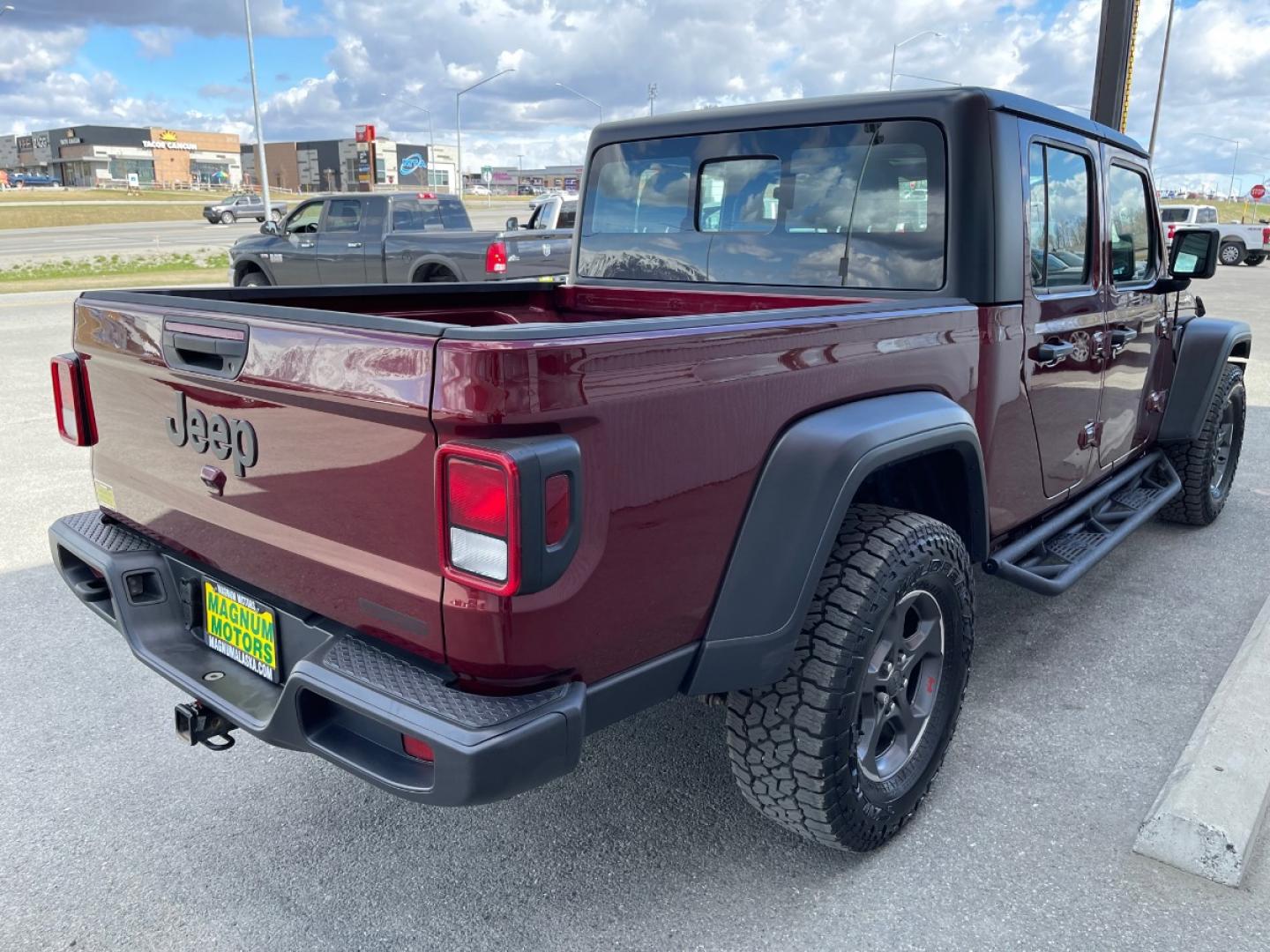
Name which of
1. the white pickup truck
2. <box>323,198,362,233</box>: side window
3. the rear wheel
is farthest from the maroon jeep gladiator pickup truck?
the rear wheel

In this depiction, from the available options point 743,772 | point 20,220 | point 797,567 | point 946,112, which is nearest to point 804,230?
point 946,112

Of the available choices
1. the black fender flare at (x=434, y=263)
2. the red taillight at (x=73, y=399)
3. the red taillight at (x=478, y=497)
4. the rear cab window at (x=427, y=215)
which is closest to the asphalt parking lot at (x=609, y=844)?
the red taillight at (x=73, y=399)

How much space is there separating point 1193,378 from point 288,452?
171 inches

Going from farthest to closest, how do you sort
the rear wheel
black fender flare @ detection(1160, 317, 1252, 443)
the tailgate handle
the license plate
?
the rear wheel < black fender flare @ detection(1160, 317, 1252, 443) < the license plate < the tailgate handle

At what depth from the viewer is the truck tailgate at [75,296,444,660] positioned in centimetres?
189

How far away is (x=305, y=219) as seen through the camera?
13852 mm

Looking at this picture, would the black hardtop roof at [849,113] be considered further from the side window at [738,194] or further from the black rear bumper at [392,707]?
the black rear bumper at [392,707]

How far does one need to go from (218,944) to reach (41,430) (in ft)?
18.5

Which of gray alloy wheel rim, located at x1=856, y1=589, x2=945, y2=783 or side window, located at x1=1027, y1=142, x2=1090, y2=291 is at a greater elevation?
side window, located at x1=1027, y1=142, x2=1090, y2=291

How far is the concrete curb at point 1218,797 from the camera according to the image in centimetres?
247

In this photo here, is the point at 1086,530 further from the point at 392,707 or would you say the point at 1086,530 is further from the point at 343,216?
the point at 343,216

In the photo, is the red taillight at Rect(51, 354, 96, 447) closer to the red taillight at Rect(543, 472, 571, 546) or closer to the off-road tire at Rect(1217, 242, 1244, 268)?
the red taillight at Rect(543, 472, 571, 546)

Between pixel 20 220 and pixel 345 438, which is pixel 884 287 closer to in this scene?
pixel 345 438

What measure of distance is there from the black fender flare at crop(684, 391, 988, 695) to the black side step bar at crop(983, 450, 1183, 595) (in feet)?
3.72
